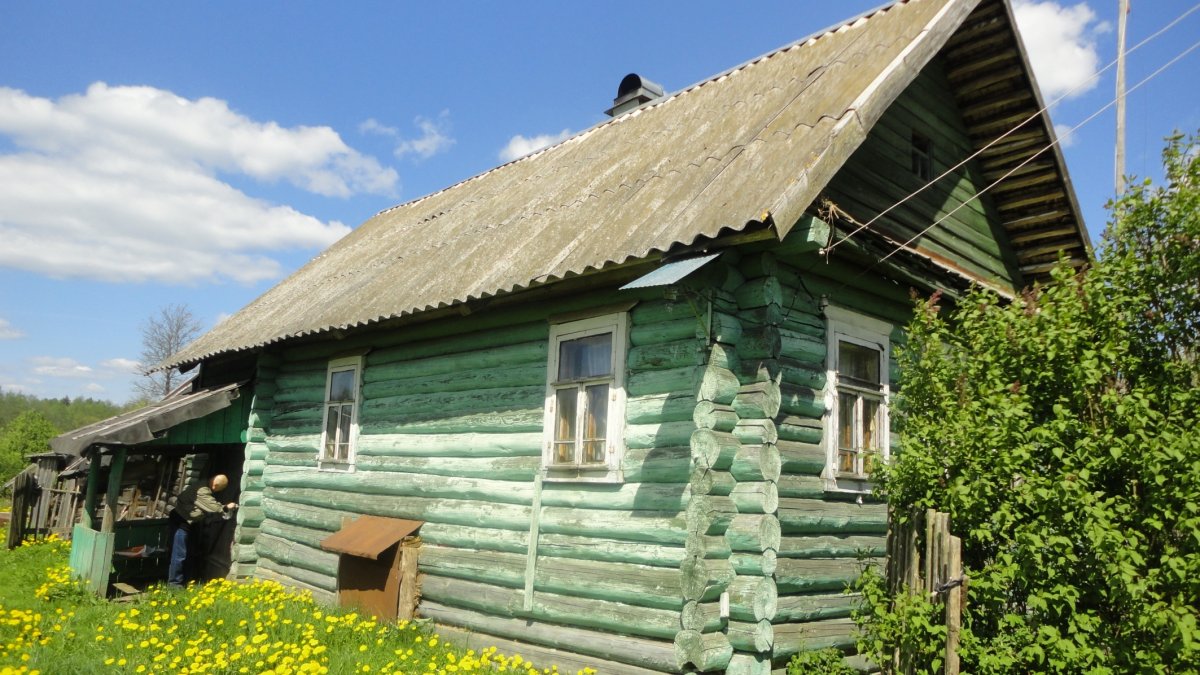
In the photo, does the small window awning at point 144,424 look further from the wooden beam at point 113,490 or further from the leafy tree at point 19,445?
the leafy tree at point 19,445

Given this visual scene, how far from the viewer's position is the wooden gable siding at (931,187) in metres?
8.42

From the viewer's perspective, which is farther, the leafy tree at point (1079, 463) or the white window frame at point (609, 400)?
the white window frame at point (609, 400)

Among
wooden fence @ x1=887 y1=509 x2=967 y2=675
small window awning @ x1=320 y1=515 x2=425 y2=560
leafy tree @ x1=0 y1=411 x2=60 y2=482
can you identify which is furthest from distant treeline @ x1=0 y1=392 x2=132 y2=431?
wooden fence @ x1=887 y1=509 x2=967 y2=675

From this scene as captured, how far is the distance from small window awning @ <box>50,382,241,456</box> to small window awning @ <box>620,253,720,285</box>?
8045 millimetres

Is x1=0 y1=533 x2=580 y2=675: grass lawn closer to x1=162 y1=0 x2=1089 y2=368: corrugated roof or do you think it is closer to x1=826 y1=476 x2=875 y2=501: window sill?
x1=826 y1=476 x2=875 y2=501: window sill

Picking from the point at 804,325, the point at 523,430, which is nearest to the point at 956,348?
the point at 804,325

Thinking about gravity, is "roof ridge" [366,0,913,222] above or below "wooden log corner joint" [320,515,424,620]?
above

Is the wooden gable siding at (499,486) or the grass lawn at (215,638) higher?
A: the wooden gable siding at (499,486)

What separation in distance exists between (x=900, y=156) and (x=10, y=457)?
3667cm

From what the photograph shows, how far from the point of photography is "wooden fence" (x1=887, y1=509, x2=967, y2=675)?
4.82 m

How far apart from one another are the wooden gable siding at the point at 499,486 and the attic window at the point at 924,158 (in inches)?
166

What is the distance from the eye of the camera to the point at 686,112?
34.4 feet

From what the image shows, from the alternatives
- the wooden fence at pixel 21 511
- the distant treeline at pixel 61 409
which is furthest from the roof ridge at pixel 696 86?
the distant treeline at pixel 61 409

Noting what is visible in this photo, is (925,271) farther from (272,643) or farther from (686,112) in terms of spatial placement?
(272,643)
